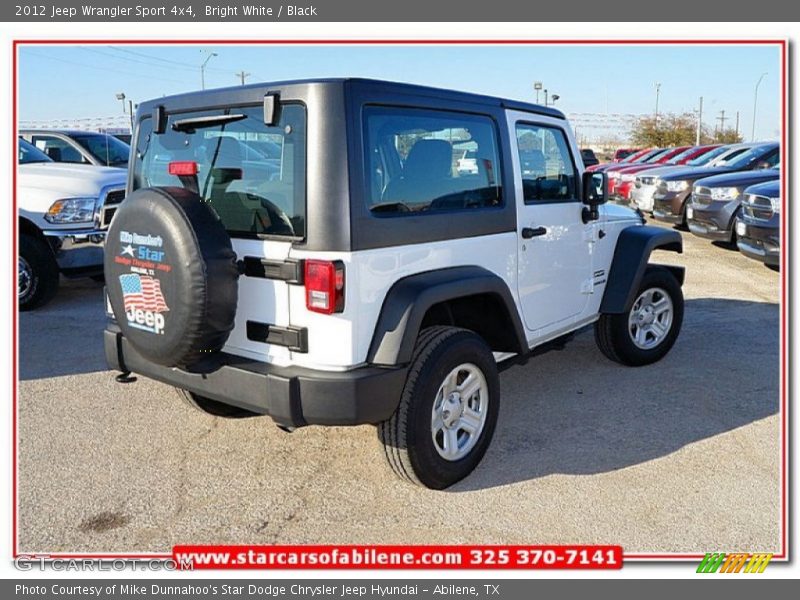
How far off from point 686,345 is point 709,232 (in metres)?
5.65

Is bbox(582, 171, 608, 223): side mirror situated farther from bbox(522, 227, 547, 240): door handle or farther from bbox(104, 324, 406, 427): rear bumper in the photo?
bbox(104, 324, 406, 427): rear bumper

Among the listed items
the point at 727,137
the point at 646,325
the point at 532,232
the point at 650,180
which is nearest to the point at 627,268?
the point at 646,325

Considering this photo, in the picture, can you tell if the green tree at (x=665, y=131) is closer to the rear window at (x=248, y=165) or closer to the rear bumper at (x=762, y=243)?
the rear bumper at (x=762, y=243)

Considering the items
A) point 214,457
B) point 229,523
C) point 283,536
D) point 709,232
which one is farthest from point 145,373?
point 709,232

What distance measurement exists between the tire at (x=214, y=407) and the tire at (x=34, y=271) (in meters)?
3.57

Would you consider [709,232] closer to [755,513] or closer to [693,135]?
[755,513]

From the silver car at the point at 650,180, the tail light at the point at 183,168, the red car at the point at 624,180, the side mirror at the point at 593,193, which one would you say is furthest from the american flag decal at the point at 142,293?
the red car at the point at 624,180

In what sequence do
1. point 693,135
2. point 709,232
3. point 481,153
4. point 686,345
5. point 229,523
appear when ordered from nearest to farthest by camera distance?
1. point 229,523
2. point 481,153
3. point 686,345
4. point 709,232
5. point 693,135

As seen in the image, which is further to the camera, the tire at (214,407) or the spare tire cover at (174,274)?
the tire at (214,407)

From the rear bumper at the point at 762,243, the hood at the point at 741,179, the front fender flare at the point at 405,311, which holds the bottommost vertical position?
the front fender flare at the point at 405,311

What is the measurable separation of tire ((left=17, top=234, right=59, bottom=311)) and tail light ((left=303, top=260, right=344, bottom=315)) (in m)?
5.15

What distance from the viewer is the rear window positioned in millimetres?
3180

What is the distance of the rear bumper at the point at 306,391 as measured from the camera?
3.11 m

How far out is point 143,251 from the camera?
3.26 m
